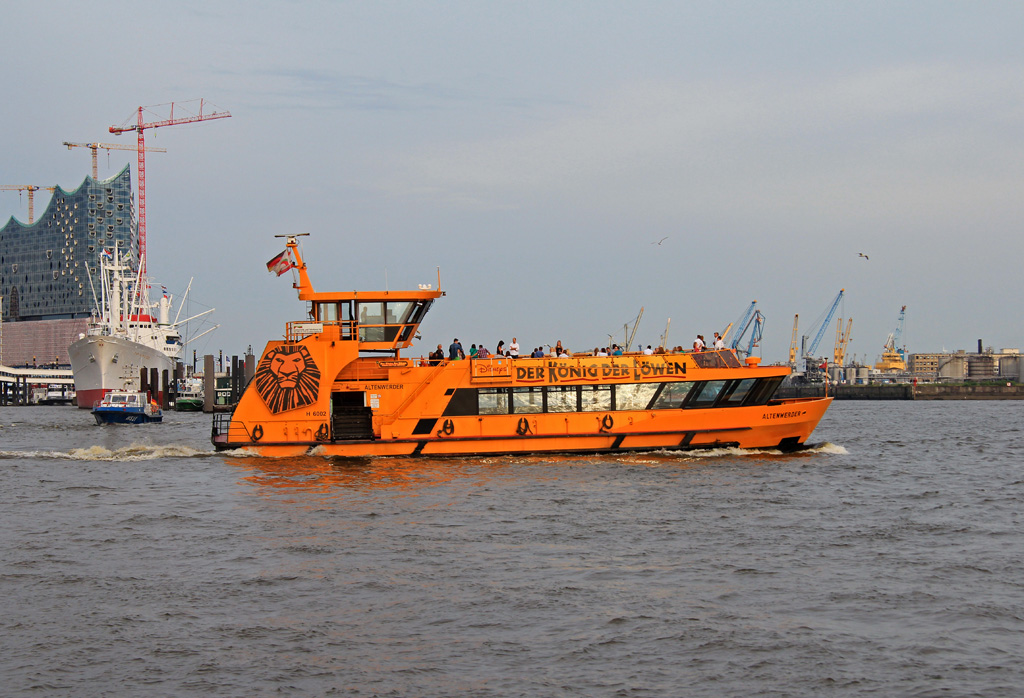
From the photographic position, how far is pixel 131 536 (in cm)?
1628

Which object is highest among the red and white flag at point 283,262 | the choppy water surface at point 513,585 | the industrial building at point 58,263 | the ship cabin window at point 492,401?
the industrial building at point 58,263

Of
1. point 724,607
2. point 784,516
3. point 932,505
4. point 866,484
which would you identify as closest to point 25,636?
point 724,607

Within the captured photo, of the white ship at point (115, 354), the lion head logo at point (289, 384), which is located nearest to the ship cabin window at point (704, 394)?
the lion head logo at point (289, 384)

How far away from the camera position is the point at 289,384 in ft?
86.0

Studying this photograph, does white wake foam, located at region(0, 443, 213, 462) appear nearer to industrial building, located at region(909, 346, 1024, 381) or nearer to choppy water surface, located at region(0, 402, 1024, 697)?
choppy water surface, located at region(0, 402, 1024, 697)

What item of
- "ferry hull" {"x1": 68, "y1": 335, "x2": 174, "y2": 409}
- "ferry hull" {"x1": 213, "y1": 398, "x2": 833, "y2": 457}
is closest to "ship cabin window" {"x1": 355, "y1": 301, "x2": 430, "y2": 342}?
"ferry hull" {"x1": 213, "y1": 398, "x2": 833, "y2": 457}

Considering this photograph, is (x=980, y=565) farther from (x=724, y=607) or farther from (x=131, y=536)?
(x=131, y=536)

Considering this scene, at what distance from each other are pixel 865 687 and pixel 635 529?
7.38 metres

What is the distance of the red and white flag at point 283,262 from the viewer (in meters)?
27.6

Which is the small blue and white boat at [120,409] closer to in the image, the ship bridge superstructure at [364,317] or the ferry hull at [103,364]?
the ferry hull at [103,364]

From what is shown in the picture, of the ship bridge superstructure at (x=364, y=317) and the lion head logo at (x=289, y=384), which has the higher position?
the ship bridge superstructure at (x=364, y=317)

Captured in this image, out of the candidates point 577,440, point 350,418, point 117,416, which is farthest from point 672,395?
point 117,416

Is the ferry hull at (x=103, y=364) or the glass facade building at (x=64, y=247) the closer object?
the ferry hull at (x=103, y=364)

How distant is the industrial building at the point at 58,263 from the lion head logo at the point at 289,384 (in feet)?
563
